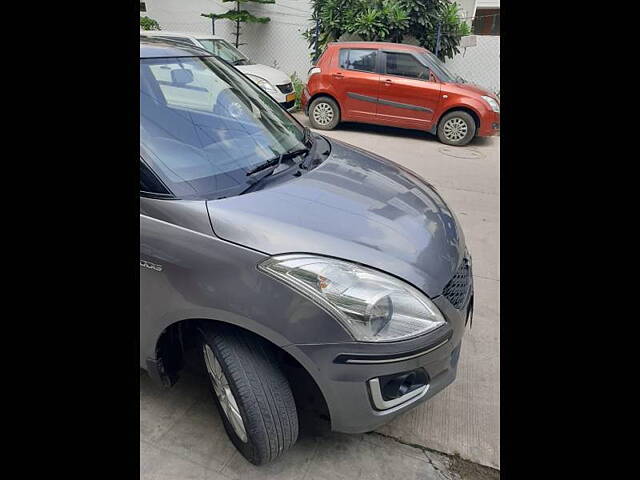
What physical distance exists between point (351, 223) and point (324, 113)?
7.01m

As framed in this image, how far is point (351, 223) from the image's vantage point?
1.78 metres

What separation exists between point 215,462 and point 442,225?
1.53m

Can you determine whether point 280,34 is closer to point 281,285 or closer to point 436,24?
point 436,24

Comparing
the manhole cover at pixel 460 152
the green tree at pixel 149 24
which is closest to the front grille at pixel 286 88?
the manhole cover at pixel 460 152

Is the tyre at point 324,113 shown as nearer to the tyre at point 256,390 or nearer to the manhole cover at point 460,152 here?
the manhole cover at point 460,152

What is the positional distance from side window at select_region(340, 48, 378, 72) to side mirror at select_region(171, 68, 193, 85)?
606cm

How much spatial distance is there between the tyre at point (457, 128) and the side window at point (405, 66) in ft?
2.75

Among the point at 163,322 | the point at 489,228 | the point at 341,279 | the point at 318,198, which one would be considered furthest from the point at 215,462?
the point at 489,228

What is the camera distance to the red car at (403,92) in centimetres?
751

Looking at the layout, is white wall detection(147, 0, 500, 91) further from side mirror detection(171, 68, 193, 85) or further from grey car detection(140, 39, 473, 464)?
grey car detection(140, 39, 473, 464)

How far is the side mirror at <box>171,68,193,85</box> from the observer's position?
2.31 metres

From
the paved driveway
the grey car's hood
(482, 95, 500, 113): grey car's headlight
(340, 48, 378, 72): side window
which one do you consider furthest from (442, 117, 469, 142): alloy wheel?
the grey car's hood

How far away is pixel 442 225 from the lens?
6.86ft
